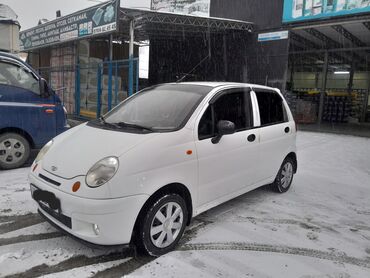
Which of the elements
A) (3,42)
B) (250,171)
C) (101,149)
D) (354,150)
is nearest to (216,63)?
(354,150)

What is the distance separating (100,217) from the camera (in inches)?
104

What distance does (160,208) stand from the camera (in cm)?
297

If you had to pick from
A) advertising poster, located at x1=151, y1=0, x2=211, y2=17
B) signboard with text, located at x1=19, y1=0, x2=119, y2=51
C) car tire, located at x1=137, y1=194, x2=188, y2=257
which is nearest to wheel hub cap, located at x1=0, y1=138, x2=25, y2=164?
car tire, located at x1=137, y1=194, x2=188, y2=257

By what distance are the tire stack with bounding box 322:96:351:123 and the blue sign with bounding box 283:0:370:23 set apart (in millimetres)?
6303

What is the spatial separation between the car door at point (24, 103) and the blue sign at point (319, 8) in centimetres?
954

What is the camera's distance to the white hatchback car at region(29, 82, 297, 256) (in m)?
2.71

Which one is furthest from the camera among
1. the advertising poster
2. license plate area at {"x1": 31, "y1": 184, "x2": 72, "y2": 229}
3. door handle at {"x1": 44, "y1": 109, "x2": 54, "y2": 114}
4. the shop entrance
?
the advertising poster

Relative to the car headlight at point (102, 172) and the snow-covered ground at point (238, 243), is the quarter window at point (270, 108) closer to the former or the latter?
the snow-covered ground at point (238, 243)

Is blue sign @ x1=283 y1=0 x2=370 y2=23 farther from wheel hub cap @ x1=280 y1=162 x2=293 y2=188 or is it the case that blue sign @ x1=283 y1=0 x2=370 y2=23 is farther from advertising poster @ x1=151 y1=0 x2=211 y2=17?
advertising poster @ x1=151 y1=0 x2=211 y2=17

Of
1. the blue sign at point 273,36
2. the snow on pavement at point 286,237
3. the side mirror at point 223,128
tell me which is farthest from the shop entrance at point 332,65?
the side mirror at point 223,128

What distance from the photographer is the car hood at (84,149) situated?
112 inches

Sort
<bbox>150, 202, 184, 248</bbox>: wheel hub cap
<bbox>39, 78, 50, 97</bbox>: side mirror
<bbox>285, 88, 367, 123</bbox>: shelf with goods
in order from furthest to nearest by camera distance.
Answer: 1. <bbox>285, 88, 367, 123</bbox>: shelf with goods
2. <bbox>39, 78, 50, 97</bbox>: side mirror
3. <bbox>150, 202, 184, 248</bbox>: wheel hub cap

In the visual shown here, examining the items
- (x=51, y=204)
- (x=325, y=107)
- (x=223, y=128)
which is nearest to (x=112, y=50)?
(x=325, y=107)

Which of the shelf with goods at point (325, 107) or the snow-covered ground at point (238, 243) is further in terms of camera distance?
the shelf with goods at point (325, 107)
